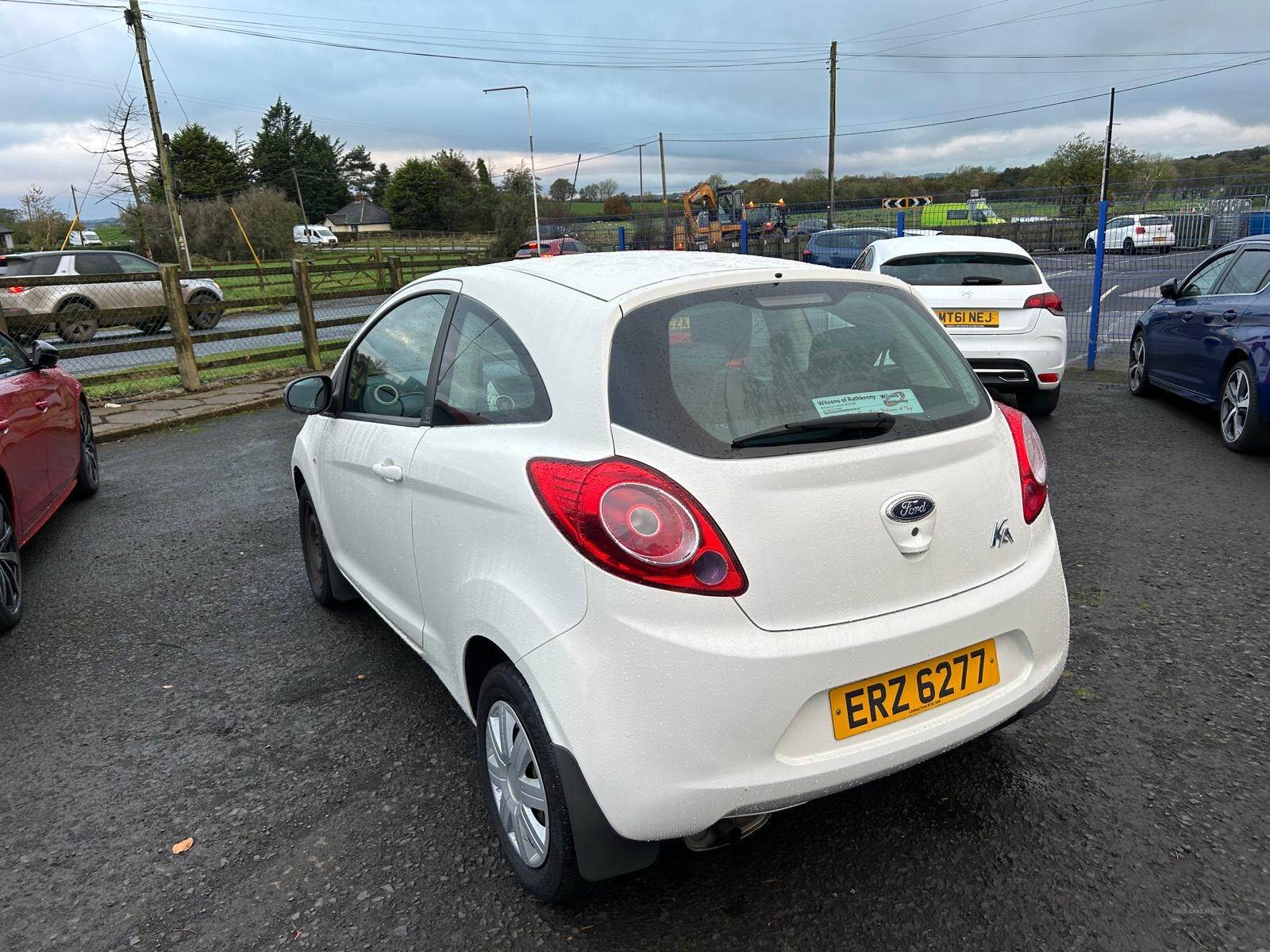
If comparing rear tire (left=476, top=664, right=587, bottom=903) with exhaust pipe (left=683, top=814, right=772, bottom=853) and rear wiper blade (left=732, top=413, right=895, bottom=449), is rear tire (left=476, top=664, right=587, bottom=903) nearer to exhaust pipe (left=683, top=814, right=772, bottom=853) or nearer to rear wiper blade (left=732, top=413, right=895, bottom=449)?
exhaust pipe (left=683, top=814, right=772, bottom=853)

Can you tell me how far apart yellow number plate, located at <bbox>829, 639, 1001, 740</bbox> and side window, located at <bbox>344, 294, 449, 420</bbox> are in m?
1.64

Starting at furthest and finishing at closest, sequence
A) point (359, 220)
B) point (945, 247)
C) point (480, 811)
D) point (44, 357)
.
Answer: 1. point (359, 220)
2. point (945, 247)
3. point (44, 357)
4. point (480, 811)

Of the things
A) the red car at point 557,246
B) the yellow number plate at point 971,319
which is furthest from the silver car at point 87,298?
the red car at point 557,246

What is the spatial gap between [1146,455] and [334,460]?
5.94 meters

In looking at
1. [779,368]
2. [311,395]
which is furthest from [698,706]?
[311,395]

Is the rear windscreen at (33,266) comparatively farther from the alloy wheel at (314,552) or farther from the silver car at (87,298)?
the alloy wheel at (314,552)

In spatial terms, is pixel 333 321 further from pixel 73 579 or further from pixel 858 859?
pixel 858 859

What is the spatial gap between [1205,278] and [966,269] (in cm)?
199

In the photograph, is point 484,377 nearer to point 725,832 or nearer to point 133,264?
point 725,832

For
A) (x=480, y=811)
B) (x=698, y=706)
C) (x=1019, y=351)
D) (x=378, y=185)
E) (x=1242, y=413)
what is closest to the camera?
(x=698, y=706)

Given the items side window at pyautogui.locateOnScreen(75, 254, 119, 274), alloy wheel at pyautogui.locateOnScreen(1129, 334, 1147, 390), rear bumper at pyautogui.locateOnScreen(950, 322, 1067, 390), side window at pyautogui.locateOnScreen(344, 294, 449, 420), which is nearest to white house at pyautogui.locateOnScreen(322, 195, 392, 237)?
side window at pyautogui.locateOnScreen(75, 254, 119, 274)

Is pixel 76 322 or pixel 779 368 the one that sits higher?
pixel 779 368

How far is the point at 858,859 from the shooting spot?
2449 mm

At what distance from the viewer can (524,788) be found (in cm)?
232
